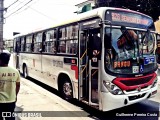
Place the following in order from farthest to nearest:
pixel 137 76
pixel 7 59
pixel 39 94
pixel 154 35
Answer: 1. pixel 39 94
2. pixel 154 35
3. pixel 137 76
4. pixel 7 59

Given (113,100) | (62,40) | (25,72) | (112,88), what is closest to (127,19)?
(112,88)

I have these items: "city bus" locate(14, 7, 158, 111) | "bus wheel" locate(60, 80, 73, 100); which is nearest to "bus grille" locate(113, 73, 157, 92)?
"city bus" locate(14, 7, 158, 111)

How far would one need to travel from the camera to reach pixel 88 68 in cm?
639

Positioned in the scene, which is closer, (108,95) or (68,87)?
(108,95)

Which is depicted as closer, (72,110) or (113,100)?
(113,100)

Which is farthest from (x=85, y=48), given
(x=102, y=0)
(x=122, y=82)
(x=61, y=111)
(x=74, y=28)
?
(x=102, y=0)

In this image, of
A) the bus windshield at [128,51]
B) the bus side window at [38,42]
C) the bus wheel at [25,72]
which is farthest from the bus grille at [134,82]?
the bus wheel at [25,72]

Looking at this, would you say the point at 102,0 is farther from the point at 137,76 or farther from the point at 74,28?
the point at 137,76

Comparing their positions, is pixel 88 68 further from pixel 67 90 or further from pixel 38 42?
pixel 38 42

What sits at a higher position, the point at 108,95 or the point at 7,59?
the point at 7,59

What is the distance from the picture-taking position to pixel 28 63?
1223 cm

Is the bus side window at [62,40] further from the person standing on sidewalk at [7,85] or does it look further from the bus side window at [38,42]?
the person standing on sidewalk at [7,85]

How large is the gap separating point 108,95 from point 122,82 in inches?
19.6

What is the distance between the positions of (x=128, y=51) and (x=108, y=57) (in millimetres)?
640
